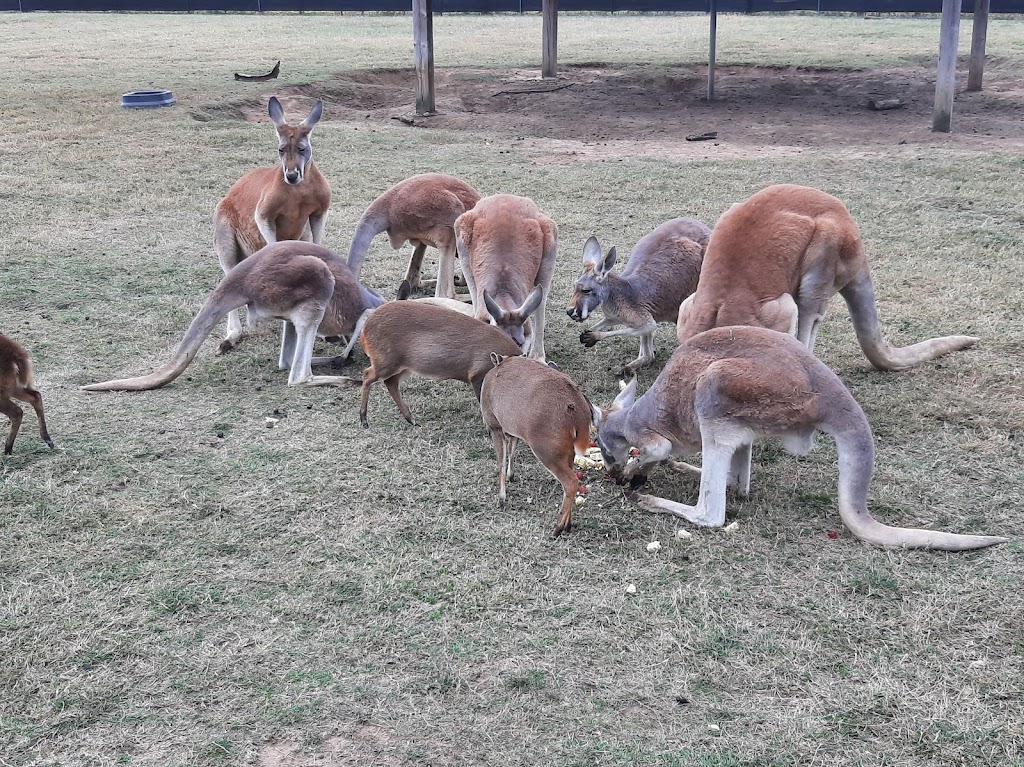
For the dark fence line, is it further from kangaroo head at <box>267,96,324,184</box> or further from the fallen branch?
kangaroo head at <box>267,96,324,184</box>

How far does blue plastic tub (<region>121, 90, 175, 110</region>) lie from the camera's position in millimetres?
11016

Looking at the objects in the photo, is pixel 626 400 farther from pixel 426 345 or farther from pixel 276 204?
pixel 276 204

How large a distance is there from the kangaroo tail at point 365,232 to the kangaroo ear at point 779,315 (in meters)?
2.40

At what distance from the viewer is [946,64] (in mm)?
9375

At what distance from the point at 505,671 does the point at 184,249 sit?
473cm

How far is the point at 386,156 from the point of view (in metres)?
9.25

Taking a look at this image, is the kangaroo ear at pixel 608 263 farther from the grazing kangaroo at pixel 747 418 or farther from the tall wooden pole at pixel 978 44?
the tall wooden pole at pixel 978 44

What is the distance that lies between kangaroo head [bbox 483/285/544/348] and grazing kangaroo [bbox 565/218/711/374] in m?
0.40

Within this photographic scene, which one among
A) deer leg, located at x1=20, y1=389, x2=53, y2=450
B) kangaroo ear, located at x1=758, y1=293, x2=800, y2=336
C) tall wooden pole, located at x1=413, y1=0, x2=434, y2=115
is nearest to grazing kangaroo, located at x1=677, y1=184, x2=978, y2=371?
kangaroo ear, located at x1=758, y1=293, x2=800, y2=336

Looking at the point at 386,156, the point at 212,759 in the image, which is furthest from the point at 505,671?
the point at 386,156

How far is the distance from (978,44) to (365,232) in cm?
984

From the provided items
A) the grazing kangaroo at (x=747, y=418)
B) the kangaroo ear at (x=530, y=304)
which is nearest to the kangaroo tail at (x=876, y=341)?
the grazing kangaroo at (x=747, y=418)

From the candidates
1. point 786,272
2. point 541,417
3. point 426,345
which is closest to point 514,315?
point 426,345

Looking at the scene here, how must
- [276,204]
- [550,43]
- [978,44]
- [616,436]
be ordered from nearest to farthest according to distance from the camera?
[616,436] → [276,204] → [978,44] → [550,43]
